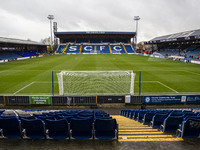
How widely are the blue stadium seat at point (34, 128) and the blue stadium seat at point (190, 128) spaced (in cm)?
388

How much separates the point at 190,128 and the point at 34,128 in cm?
431

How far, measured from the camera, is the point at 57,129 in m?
3.91

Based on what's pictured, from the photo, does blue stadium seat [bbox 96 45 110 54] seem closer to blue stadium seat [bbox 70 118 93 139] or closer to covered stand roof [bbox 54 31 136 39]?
covered stand roof [bbox 54 31 136 39]

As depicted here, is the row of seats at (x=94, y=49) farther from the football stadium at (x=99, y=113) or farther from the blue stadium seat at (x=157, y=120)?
the blue stadium seat at (x=157, y=120)

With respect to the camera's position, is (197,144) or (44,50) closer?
(197,144)

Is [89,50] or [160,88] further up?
[89,50]

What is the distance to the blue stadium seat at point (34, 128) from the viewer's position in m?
3.88

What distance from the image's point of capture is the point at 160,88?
15.1 metres

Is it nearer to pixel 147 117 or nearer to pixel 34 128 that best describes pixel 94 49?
pixel 147 117

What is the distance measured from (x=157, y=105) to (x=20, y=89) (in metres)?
13.3

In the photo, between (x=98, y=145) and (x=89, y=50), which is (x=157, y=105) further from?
(x=89, y=50)

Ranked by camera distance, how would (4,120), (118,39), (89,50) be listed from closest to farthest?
(4,120) < (89,50) < (118,39)

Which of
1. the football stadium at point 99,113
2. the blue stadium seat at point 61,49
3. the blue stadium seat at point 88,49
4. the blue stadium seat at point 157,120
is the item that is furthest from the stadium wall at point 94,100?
the blue stadium seat at point 61,49

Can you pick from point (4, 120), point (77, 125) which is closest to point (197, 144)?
point (77, 125)
